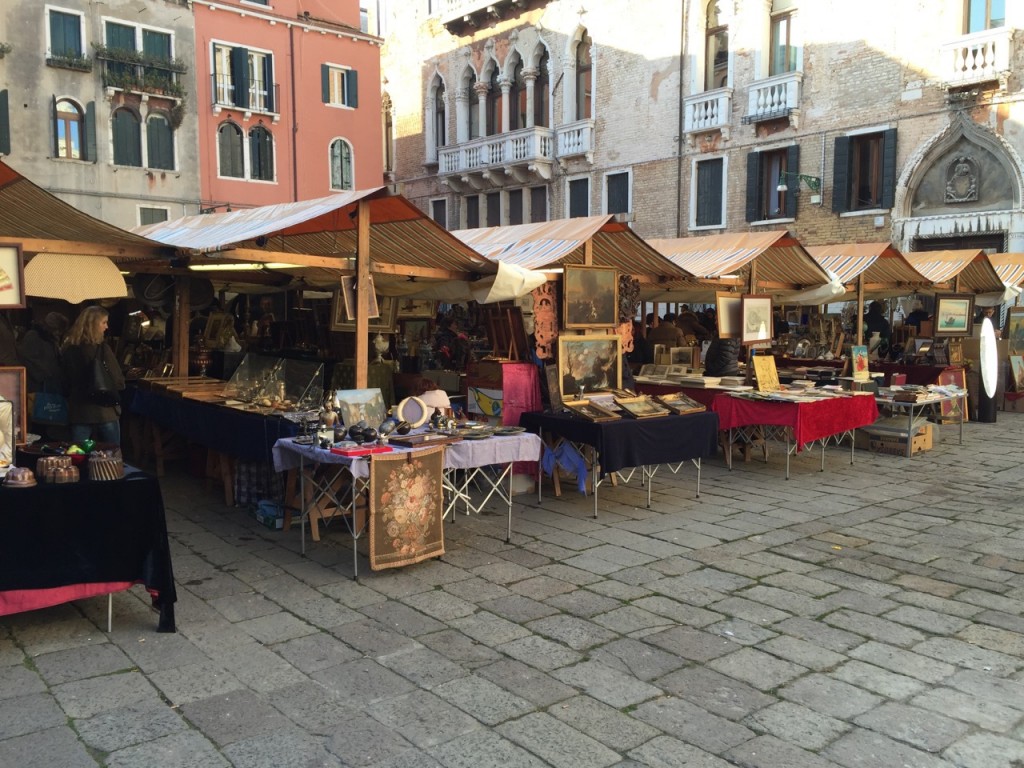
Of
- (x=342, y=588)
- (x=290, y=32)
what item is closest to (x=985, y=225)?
(x=342, y=588)

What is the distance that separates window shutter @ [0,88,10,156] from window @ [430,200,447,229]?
11.2 m

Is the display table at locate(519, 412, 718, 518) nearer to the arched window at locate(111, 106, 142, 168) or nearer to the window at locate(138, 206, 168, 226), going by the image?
the window at locate(138, 206, 168, 226)

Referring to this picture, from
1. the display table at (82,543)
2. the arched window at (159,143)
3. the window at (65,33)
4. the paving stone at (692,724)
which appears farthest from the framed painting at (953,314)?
the window at (65,33)

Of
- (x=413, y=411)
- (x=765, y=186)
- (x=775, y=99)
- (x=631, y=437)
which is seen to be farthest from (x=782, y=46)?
(x=413, y=411)

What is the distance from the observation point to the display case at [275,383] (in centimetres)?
703

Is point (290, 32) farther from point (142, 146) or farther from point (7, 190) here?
point (7, 190)

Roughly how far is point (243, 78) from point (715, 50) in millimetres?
12814

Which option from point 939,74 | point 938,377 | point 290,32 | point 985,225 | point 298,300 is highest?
point 290,32

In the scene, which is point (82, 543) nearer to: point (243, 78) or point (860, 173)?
point (860, 173)

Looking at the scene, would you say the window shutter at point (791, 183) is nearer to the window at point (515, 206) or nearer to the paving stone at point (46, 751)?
the window at point (515, 206)

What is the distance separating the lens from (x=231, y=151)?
23.8 meters

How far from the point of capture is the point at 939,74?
1552 centimetres

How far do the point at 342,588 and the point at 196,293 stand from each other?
15.8ft

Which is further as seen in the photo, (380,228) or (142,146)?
(142,146)
